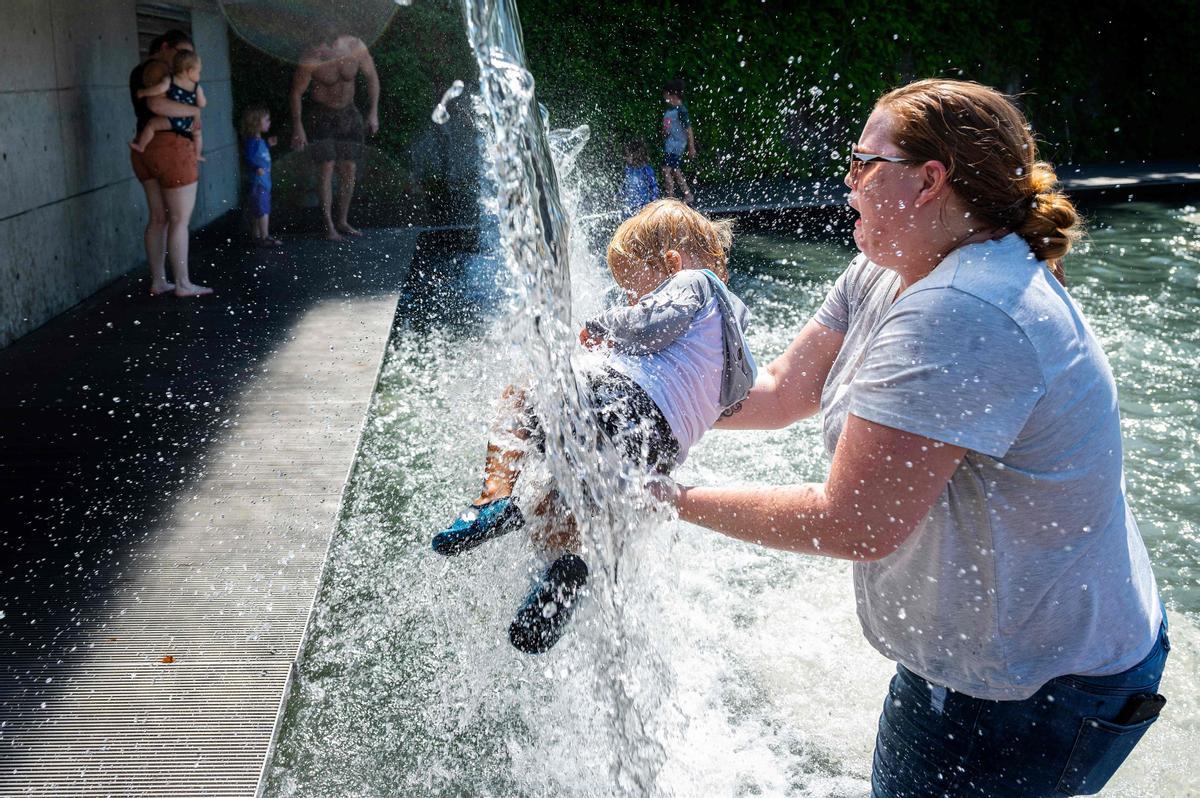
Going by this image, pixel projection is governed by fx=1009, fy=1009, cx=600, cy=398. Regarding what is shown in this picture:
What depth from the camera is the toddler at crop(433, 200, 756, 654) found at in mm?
2619

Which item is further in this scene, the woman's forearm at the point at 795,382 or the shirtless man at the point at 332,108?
the shirtless man at the point at 332,108

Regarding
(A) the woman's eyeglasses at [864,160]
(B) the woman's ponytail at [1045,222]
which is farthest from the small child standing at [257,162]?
(B) the woman's ponytail at [1045,222]

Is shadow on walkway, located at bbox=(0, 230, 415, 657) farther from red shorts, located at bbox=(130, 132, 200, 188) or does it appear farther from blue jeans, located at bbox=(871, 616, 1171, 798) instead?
blue jeans, located at bbox=(871, 616, 1171, 798)

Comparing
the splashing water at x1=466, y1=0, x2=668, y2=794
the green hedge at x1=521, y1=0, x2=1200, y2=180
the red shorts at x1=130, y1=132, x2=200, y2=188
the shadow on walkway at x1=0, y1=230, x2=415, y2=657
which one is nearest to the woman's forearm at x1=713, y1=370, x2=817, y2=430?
the splashing water at x1=466, y1=0, x2=668, y2=794

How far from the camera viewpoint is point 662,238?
119 inches

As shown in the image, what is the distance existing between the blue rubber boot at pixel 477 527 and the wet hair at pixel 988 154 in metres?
1.40

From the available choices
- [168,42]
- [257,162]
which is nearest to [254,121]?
[257,162]

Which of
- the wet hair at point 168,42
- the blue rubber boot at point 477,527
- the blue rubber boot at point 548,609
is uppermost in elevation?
the wet hair at point 168,42

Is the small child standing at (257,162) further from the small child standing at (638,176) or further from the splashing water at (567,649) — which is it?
the splashing water at (567,649)

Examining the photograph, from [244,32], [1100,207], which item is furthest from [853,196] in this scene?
[244,32]

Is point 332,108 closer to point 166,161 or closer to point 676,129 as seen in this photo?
point 166,161

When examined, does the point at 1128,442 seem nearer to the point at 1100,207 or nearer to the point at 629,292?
the point at 629,292

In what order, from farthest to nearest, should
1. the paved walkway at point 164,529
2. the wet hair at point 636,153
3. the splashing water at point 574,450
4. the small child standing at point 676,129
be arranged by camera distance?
the small child standing at point 676,129
the wet hair at point 636,153
the paved walkway at point 164,529
the splashing water at point 574,450

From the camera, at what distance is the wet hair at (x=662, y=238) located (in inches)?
119
